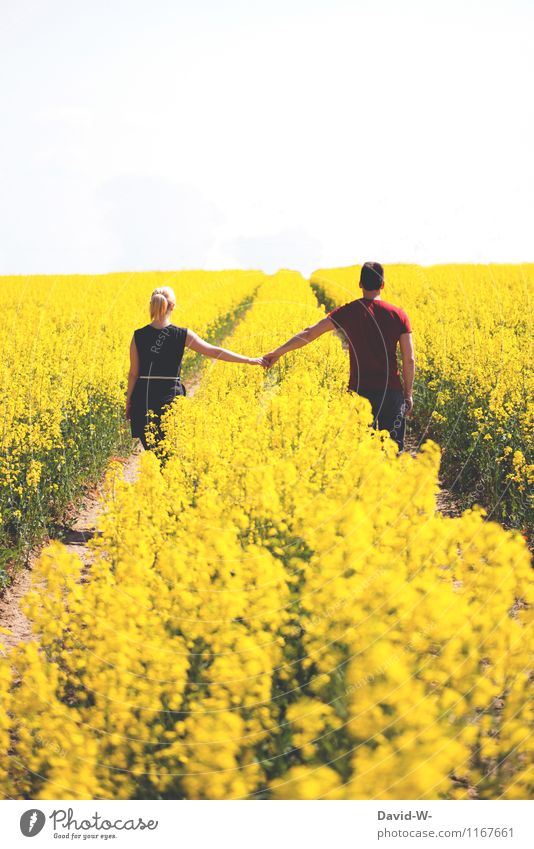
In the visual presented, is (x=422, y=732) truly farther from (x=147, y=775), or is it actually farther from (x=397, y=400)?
(x=397, y=400)

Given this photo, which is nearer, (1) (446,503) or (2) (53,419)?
(2) (53,419)

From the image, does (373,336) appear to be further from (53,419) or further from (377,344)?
(53,419)

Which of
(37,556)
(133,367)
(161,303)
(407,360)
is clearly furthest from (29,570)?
(407,360)

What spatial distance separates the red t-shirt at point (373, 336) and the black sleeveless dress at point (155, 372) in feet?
4.69

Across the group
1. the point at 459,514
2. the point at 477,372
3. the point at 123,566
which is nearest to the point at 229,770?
the point at 123,566

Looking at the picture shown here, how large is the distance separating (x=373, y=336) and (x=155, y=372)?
1.98 meters

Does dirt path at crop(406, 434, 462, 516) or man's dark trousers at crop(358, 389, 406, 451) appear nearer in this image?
man's dark trousers at crop(358, 389, 406, 451)

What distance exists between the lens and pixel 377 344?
21.7 feet

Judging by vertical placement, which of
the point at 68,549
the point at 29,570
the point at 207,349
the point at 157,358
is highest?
the point at 207,349

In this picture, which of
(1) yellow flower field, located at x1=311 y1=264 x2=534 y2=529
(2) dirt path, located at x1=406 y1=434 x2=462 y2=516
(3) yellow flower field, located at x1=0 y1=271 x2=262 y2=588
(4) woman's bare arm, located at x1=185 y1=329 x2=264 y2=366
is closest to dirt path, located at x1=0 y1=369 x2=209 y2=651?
(3) yellow flower field, located at x1=0 y1=271 x2=262 y2=588

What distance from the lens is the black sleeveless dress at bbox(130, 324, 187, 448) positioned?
6.97 meters

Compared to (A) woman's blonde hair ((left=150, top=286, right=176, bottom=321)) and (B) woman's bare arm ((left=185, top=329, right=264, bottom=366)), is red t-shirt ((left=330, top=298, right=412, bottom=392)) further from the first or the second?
(A) woman's blonde hair ((left=150, top=286, right=176, bottom=321))

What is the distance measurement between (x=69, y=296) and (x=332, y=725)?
35.6 meters

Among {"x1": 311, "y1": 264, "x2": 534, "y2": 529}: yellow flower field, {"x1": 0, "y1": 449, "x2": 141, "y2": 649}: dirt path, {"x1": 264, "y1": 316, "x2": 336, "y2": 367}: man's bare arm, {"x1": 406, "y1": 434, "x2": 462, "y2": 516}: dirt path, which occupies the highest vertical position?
{"x1": 264, "y1": 316, "x2": 336, "y2": 367}: man's bare arm
